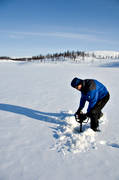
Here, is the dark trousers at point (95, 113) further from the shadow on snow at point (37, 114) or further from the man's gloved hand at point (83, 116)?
the shadow on snow at point (37, 114)

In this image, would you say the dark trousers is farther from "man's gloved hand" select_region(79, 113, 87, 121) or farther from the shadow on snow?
the shadow on snow

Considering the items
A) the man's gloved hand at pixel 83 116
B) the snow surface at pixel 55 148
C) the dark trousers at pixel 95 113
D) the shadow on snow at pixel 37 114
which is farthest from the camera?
the shadow on snow at pixel 37 114

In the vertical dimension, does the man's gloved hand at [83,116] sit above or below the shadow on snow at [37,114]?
above

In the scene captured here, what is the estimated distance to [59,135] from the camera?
403 centimetres

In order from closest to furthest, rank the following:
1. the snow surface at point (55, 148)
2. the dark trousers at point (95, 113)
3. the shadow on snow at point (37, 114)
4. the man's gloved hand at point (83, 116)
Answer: the snow surface at point (55, 148) < the dark trousers at point (95, 113) < the man's gloved hand at point (83, 116) < the shadow on snow at point (37, 114)

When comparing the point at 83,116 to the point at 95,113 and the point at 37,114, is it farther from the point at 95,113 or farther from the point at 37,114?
the point at 37,114

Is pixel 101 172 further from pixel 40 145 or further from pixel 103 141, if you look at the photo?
pixel 40 145

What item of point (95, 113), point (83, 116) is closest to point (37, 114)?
point (83, 116)

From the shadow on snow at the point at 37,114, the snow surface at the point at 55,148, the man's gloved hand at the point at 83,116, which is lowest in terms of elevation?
the snow surface at the point at 55,148

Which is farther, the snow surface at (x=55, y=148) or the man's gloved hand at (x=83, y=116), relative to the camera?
the man's gloved hand at (x=83, y=116)

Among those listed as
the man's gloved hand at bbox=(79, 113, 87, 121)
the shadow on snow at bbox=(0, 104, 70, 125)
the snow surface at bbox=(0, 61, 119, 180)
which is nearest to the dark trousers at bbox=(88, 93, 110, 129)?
the man's gloved hand at bbox=(79, 113, 87, 121)

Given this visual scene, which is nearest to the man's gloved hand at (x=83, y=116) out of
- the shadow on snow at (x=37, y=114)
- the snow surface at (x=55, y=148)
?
the snow surface at (x=55, y=148)

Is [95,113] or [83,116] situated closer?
[95,113]

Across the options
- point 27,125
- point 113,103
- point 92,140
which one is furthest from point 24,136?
point 113,103
